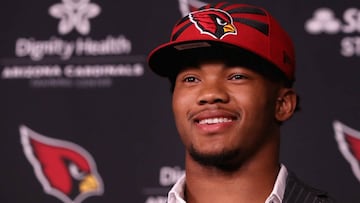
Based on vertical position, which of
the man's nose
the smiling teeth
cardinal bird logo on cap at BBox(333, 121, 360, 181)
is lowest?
cardinal bird logo on cap at BBox(333, 121, 360, 181)

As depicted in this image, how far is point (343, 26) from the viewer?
2027 millimetres

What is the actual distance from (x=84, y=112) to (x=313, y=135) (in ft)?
2.27

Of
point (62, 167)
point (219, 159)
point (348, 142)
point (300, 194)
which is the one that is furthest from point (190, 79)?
point (62, 167)

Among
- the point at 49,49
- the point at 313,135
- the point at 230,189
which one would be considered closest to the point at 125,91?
the point at 49,49

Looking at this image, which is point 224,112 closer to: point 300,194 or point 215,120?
point 215,120

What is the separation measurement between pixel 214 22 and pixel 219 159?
0.83ft

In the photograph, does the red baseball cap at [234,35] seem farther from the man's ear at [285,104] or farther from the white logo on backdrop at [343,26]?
the white logo on backdrop at [343,26]

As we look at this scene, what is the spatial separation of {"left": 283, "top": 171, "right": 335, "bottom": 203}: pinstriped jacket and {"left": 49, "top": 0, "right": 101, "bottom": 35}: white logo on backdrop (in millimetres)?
1053

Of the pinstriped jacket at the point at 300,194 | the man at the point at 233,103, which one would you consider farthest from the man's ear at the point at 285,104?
the pinstriped jacket at the point at 300,194

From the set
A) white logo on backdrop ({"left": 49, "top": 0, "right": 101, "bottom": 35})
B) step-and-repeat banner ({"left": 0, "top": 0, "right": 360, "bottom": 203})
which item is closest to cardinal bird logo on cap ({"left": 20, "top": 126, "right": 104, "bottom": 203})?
step-and-repeat banner ({"left": 0, "top": 0, "right": 360, "bottom": 203})

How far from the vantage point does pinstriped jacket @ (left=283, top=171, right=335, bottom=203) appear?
1.33m

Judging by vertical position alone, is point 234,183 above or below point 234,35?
below

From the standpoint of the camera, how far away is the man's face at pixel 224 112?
1.27 m

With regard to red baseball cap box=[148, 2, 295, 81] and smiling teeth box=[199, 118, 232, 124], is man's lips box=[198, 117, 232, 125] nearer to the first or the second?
smiling teeth box=[199, 118, 232, 124]
